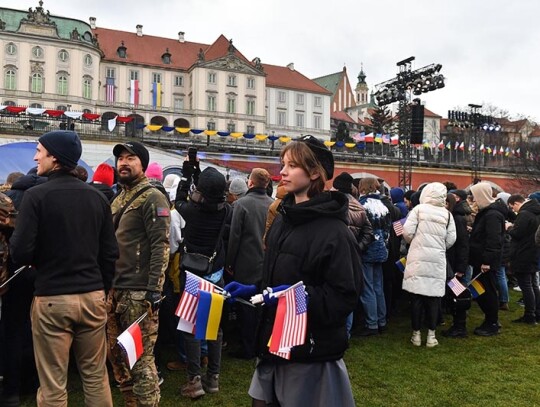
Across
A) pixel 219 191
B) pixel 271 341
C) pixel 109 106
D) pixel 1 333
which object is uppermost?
pixel 109 106

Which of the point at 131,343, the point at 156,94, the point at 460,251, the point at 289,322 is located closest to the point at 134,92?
the point at 156,94

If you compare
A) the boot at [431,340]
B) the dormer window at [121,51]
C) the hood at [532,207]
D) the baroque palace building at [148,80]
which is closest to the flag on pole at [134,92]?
the baroque palace building at [148,80]

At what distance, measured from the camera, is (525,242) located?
261 inches

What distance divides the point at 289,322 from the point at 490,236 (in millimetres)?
4739

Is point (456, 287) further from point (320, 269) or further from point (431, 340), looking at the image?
point (320, 269)

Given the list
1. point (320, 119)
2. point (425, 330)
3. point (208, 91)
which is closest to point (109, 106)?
point (208, 91)

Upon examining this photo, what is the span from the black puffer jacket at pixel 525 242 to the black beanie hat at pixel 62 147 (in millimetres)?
6139

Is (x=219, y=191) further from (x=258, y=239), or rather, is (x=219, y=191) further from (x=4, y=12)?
(x=4, y=12)

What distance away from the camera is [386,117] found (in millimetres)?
76625

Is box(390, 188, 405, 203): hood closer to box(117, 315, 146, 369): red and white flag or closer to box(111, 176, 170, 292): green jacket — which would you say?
box(111, 176, 170, 292): green jacket

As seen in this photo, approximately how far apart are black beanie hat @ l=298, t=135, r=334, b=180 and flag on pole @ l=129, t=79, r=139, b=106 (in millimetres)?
58368

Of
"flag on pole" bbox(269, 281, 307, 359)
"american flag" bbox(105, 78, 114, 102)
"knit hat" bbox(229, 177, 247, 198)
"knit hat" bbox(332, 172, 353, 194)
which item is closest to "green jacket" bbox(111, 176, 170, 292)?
"flag on pole" bbox(269, 281, 307, 359)

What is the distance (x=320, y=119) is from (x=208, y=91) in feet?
62.8

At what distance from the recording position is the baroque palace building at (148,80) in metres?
51.3
